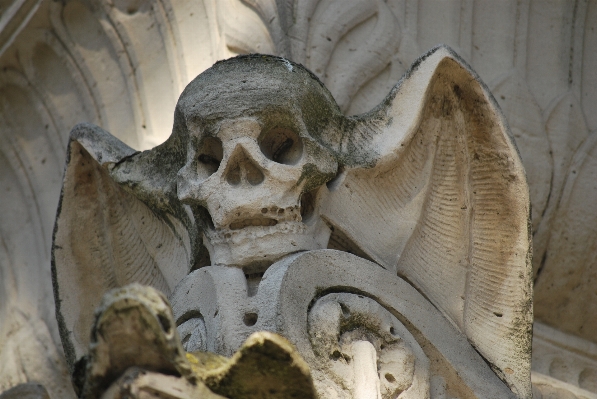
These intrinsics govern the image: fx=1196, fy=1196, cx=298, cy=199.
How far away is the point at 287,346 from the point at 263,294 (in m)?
0.31

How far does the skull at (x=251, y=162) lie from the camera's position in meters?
1.91

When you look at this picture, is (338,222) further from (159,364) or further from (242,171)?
(159,364)

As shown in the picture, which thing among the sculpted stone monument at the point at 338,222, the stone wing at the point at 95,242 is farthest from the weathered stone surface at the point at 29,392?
the stone wing at the point at 95,242

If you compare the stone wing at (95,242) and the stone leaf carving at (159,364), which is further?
the stone wing at (95,242)

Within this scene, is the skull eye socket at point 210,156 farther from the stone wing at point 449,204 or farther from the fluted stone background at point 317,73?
the fluted stone background at point 317,73

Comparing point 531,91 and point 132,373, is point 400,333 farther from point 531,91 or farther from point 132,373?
point 531,91

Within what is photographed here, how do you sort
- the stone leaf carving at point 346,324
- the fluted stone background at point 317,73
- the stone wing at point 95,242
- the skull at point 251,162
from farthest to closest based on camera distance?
the fluted stone background at point 317,73 < the stone wing at point 95,242 < the skull at point 251,162 < the stone leaf carving at point 346,324

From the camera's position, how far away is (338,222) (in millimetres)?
2016

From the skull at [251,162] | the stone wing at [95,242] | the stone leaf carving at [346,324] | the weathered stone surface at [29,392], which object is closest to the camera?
the weathered stone surface at [29,392]

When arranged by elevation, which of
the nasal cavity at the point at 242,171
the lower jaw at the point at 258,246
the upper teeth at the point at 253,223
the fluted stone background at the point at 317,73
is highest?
the fluted stone background at the point at 317,73

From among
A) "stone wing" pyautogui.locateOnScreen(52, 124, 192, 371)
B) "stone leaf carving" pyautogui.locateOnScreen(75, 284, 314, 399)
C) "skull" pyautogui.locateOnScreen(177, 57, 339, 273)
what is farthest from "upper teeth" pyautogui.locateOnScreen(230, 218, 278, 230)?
"stone leaf carving" pyautogui.locateOnScreen(75, 284, 314, 399)

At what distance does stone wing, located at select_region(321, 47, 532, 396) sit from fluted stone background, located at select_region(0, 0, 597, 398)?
47cm

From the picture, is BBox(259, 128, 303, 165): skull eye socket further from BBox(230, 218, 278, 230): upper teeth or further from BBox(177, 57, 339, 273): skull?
BBox(230, 218, 278, 230): upper teeth

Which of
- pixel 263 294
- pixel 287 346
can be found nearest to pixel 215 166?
pixel 263 294
